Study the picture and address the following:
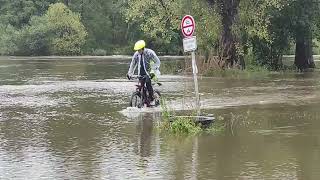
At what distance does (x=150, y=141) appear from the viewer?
10.6 meters

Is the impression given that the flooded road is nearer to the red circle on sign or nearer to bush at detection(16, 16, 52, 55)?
the red circle on sign

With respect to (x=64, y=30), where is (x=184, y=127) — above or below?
below

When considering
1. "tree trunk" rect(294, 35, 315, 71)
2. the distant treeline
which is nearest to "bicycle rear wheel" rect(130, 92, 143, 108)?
the distant treeline

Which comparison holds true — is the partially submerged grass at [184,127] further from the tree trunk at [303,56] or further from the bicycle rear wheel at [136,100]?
the tree trunk at [303,56]

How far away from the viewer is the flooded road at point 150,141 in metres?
8.20

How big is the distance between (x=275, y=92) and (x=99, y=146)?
1115 cm

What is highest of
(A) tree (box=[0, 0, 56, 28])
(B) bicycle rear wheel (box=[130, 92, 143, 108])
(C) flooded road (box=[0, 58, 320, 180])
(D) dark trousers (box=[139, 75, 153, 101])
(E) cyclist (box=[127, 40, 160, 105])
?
(A) tree (box=[0, 0, 56, 28])

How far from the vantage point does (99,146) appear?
10180mm

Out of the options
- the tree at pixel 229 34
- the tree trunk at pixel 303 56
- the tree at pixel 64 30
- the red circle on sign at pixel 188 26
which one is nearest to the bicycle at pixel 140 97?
the red circle on sign at pixel 188 26

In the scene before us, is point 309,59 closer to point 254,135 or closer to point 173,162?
point 254,135

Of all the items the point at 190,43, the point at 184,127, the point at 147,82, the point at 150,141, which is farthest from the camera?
the point at 147,82

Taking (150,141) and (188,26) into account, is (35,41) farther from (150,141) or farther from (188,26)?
(150,141)

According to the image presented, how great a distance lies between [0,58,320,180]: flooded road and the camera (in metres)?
8.20

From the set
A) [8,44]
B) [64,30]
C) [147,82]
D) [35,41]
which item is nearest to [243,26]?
[147,82]
